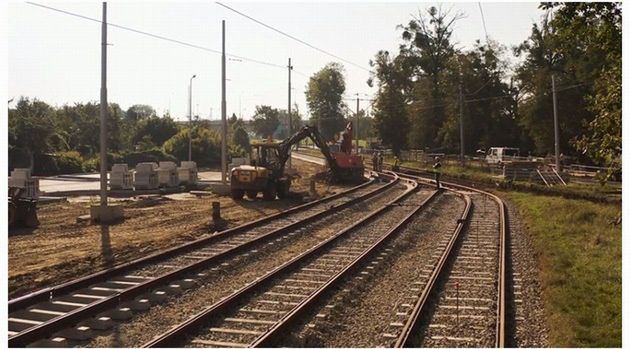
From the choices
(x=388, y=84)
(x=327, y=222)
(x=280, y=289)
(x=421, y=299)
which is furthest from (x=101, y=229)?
(x=388, y=84)

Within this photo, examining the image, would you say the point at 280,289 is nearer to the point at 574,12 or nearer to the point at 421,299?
the point at 421,299

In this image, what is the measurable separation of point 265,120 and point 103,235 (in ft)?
452

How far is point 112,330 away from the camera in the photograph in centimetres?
880

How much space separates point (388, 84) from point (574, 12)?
7295cm

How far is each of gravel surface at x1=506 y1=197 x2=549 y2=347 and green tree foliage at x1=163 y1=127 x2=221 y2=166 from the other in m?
49.7

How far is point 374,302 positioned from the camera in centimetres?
1047

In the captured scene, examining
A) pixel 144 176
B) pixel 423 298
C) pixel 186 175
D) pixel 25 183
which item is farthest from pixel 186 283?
pixel 186 175

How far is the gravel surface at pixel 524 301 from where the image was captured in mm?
8664

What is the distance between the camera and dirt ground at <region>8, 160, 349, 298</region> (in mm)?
12766

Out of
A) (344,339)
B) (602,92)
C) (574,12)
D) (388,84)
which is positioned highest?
(388,84)

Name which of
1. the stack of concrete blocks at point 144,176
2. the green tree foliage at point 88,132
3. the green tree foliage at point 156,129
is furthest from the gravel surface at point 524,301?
the green tree foliage at point 156,129

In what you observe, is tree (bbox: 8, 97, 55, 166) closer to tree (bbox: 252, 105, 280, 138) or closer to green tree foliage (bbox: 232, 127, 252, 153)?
green tree foliage (bbox: 232, 127, 252, 153)

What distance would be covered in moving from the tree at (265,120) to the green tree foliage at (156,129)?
7669 centimetres

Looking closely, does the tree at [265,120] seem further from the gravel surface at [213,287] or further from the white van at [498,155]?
the gravel surface at [213,287]
